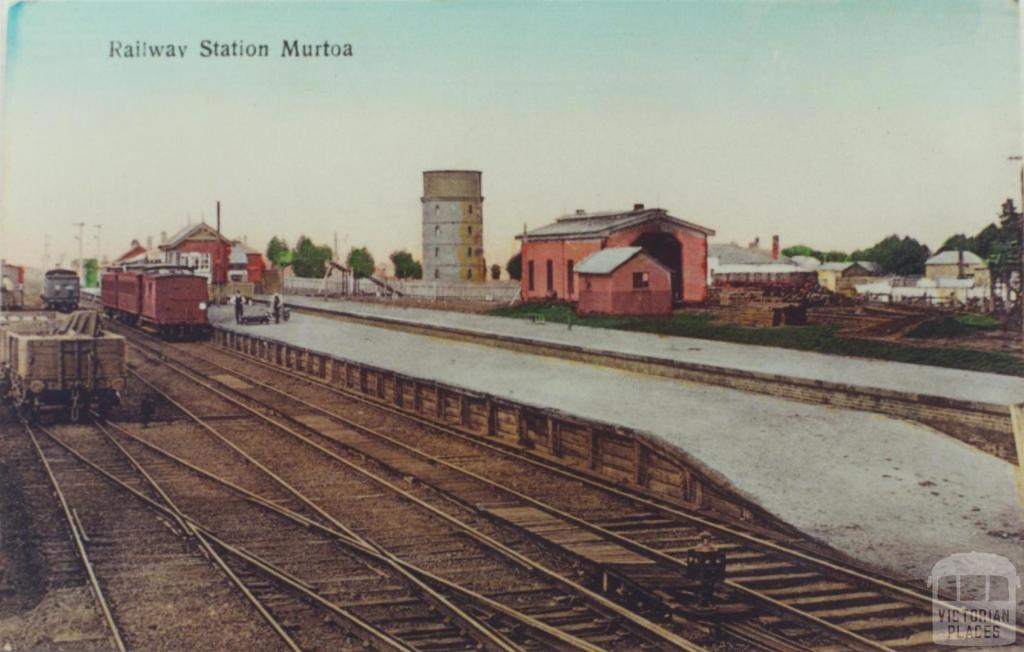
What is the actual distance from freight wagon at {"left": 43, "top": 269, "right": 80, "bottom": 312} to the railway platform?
1639 mm

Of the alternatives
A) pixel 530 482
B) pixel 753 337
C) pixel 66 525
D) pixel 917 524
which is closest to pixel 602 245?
pixel 753 337

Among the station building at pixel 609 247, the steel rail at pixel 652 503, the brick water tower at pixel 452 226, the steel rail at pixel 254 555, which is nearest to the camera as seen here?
the steel rail at pixel 254 555

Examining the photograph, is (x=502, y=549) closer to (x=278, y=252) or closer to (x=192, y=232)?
(x=278, y=252)

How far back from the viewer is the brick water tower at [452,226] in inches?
298

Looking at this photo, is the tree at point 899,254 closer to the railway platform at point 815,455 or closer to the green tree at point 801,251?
the green tree at point 801,251

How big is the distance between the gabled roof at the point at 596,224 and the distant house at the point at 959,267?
1.92 metres

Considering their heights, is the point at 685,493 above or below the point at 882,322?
below

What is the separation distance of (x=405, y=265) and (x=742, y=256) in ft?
14.0

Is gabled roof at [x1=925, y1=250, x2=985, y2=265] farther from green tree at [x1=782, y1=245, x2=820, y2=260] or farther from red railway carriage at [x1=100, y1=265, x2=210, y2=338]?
red railway carriage at [x1=100, y1=265, x2=210, y2=338]

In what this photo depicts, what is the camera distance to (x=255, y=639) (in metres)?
5.40

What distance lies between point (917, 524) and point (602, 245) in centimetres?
486

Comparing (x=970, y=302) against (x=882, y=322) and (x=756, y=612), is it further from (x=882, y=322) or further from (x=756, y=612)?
(x=756, y=612)

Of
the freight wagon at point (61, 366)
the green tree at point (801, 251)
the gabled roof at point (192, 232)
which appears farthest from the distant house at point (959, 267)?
the freight wagon at point (61, 366)

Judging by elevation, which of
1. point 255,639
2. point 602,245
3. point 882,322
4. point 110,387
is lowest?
point 255,639
